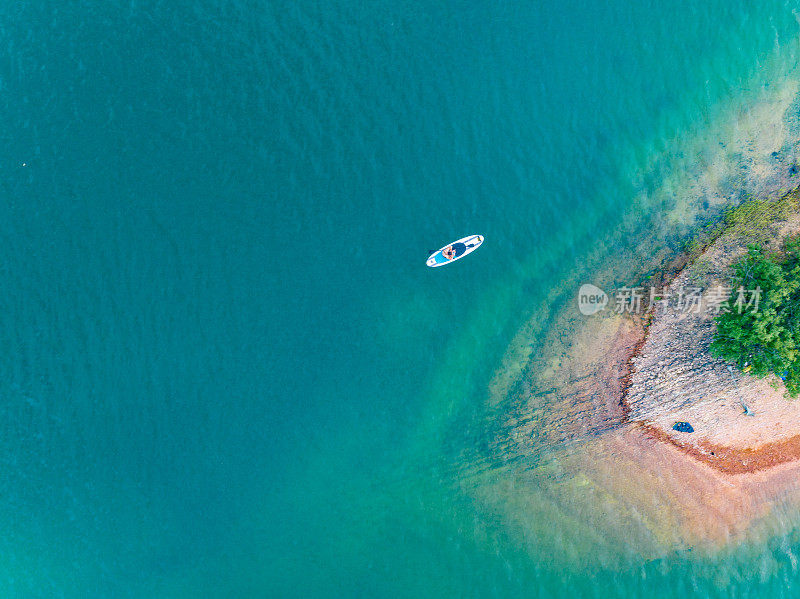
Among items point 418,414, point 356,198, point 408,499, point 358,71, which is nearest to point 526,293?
point 418,414

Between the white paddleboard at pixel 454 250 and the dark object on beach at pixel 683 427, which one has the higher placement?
the white paddleboard at pixel 454 250

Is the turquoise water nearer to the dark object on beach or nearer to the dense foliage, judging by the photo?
the dense foliage

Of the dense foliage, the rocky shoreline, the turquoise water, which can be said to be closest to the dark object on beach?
the rocky shoreline

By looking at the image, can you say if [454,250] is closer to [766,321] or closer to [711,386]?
[766,321]

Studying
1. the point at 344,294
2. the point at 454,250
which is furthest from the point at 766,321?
the point at 344,294

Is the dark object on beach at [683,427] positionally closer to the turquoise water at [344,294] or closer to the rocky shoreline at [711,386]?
the rocky shoreline at [711,386]

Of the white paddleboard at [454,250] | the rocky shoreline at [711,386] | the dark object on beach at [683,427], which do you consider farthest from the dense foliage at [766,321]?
the white paddleboard at [454,250]
